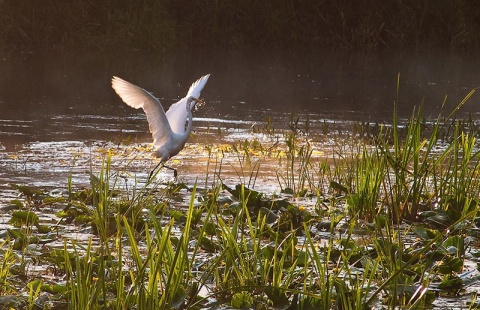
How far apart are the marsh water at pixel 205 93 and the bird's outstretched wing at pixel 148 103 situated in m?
0.81

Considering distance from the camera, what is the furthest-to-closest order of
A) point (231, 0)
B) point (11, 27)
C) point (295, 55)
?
point (231, 0) → point (295, 55) → point (11, 27)

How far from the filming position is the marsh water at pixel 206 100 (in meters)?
8.77

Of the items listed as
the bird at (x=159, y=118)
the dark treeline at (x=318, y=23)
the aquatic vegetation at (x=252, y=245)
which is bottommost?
the aquatic vegetation at (x=252, y=245)

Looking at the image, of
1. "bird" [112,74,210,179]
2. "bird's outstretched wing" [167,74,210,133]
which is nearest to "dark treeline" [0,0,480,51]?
"bird's outstretched wing" [167,74,210,133]

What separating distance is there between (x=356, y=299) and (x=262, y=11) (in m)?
29.0

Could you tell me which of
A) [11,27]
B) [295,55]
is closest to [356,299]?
[11,27]

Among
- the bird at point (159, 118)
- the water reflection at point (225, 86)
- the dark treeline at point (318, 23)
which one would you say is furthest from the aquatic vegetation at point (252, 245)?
the dark treeline at point (318, 23)

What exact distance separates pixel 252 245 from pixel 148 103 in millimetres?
3026

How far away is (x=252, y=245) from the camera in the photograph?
5.28 meters

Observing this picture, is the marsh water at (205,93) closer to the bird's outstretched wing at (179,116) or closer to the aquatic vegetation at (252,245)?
the aquatic vegetation at (252,245)

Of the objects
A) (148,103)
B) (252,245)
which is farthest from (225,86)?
(252,245)

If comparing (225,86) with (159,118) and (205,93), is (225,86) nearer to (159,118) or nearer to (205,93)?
(205,93)

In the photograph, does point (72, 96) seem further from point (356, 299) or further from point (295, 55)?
point (295, 55)

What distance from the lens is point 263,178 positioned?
8234 millimetres
